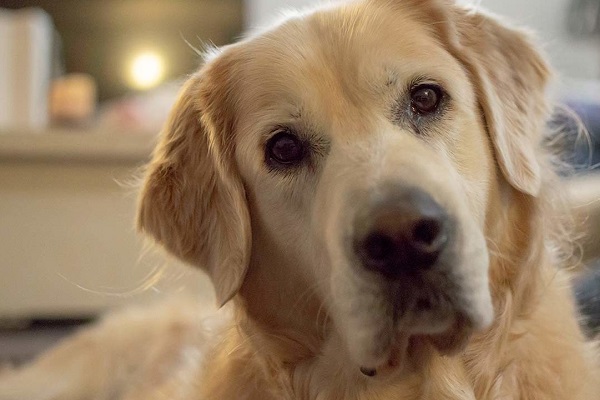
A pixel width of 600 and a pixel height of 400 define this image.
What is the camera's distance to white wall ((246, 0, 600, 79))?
5.59 m

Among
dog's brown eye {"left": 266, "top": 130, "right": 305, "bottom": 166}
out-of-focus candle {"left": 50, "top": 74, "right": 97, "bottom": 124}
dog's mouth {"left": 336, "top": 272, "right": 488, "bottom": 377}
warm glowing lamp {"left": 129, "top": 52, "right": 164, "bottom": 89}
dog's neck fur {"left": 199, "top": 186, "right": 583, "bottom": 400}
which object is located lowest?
warm glowing lamp {"left": 129, "top": 52, "right": 164, "bottom": 89}

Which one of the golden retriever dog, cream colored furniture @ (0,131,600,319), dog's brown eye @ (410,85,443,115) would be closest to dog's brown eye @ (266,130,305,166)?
the golden retriever dog

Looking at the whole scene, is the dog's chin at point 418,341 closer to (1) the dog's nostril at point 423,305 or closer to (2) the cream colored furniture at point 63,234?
(1) the dog's nostril at point 423,305

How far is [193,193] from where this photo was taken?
5.02ft

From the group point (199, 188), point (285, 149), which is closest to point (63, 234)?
point (199, 188)

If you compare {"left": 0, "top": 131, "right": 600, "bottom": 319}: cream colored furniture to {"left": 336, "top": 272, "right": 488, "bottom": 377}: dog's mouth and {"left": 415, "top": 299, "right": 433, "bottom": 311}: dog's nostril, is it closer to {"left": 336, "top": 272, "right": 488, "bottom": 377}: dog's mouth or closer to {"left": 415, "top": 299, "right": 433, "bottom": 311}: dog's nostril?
{"left": 336, "top": 272, "right": 488, "bottom": 377}: dog's mouth

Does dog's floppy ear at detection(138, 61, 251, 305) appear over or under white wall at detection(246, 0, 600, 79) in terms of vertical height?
over

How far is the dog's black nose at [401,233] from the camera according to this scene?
1062 millimetres

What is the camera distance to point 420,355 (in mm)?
1370

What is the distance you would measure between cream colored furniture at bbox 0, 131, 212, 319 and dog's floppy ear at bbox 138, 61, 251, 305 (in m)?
2.03

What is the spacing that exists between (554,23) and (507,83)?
466 cm

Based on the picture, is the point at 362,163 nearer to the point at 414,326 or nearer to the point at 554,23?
the point at 414,326

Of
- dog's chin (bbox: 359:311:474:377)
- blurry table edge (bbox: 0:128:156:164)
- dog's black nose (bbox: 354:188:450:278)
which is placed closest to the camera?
dog's black nose (bbox: 354:188:450:278)

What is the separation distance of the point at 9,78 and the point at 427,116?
12.0 feet
